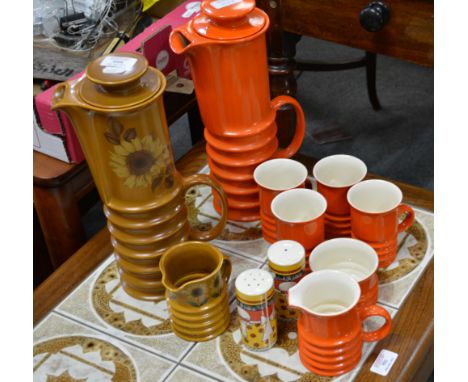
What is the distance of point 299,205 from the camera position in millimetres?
1276

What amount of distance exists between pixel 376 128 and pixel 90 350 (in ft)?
4.79

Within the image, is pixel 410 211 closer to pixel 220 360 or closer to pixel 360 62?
pixel 220 360

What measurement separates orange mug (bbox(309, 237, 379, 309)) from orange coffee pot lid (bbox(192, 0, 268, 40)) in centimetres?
34

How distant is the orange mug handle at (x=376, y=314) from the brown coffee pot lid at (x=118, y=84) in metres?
0.42

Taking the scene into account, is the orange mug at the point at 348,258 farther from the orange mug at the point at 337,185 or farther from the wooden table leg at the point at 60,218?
the wooden table leg at the point at 60,218

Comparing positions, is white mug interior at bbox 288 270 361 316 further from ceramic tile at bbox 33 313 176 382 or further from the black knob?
the black knob

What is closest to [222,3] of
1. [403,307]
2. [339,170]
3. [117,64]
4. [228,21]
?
[228,21]

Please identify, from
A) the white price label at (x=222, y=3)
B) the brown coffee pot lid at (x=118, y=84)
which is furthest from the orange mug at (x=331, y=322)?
the white price label at (x=222, y=3)

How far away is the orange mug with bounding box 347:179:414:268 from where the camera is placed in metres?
1.21

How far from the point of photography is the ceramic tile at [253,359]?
110cm

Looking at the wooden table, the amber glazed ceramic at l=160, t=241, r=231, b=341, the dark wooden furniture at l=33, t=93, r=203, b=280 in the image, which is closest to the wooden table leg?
the dark wooden furniture at l=33, t=93, r=203, b=280

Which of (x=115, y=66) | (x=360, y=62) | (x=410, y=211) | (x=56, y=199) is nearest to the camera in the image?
(x=115, y=66)

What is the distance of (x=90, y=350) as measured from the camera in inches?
46.1

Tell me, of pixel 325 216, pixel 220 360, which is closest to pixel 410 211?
pixel 325 216
